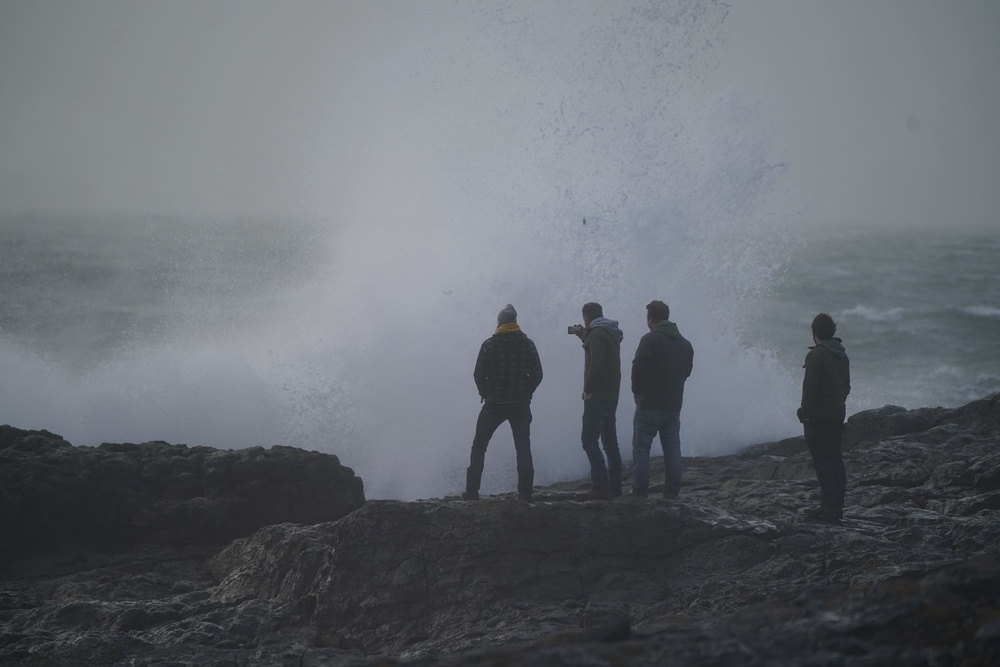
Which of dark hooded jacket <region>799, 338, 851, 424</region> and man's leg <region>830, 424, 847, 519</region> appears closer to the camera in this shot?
dark hooded jacket <region>799, 338, 851, 424</region>

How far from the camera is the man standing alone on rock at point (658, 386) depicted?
7.11 m

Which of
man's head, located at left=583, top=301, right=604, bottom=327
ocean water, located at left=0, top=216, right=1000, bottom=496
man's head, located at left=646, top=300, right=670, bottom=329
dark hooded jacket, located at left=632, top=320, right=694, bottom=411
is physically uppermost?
ocean water, located at left=0, top=216, right=1000, bottom=496

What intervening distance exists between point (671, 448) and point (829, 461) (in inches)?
51.1

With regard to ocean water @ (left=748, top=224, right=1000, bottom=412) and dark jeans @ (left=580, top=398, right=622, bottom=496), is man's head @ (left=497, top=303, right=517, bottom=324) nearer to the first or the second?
dark jeans @ (left=580, top=398, right=622, bottom=496)

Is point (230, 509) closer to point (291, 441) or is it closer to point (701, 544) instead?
point (701, 544)

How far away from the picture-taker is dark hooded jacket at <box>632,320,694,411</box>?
7098 millimetres

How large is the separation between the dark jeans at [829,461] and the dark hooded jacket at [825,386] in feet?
0.38

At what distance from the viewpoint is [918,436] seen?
10109mm

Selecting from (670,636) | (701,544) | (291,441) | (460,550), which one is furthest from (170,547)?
(291,441)

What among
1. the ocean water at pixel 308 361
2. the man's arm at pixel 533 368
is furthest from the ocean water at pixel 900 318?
the man's arm at pixel 533 368

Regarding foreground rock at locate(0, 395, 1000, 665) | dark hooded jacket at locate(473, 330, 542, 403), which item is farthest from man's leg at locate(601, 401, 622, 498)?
dark hooded jacket at locate(473, 330, 542, 403)

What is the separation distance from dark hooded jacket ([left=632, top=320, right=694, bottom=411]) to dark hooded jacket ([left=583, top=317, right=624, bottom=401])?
187mm

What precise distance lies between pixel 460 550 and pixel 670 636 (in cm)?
315

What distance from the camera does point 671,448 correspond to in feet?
24.1
